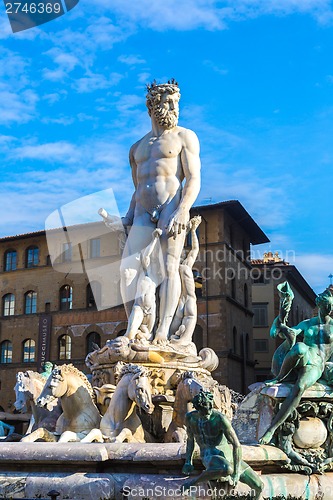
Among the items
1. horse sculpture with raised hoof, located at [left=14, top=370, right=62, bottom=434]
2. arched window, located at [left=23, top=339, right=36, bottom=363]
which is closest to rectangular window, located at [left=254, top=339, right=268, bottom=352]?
arched window, located at [left=23, top=339, right=36, bottom=363]

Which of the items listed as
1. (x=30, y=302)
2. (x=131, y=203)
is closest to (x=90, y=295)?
(x=30, y=302)

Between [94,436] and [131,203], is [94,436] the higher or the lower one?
the lower one

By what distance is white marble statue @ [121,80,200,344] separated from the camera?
1091 cm

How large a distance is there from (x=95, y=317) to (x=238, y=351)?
9543mm

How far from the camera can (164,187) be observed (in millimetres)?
11297

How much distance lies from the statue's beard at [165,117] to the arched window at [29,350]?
129 ft

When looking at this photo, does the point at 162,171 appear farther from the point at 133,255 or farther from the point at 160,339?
the point at 160,339

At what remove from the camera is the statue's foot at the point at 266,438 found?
6922mm

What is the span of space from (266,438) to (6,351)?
150 feet

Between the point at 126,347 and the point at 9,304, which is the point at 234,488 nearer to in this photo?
the point at 126,347

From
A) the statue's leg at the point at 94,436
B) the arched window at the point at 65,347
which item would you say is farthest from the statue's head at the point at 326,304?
the arched window at the point at 65,347

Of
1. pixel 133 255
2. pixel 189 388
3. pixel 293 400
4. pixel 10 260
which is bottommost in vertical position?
pixel 293 400

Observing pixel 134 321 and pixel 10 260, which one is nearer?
pixel 134 321

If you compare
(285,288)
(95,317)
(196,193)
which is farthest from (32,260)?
(285,288)
